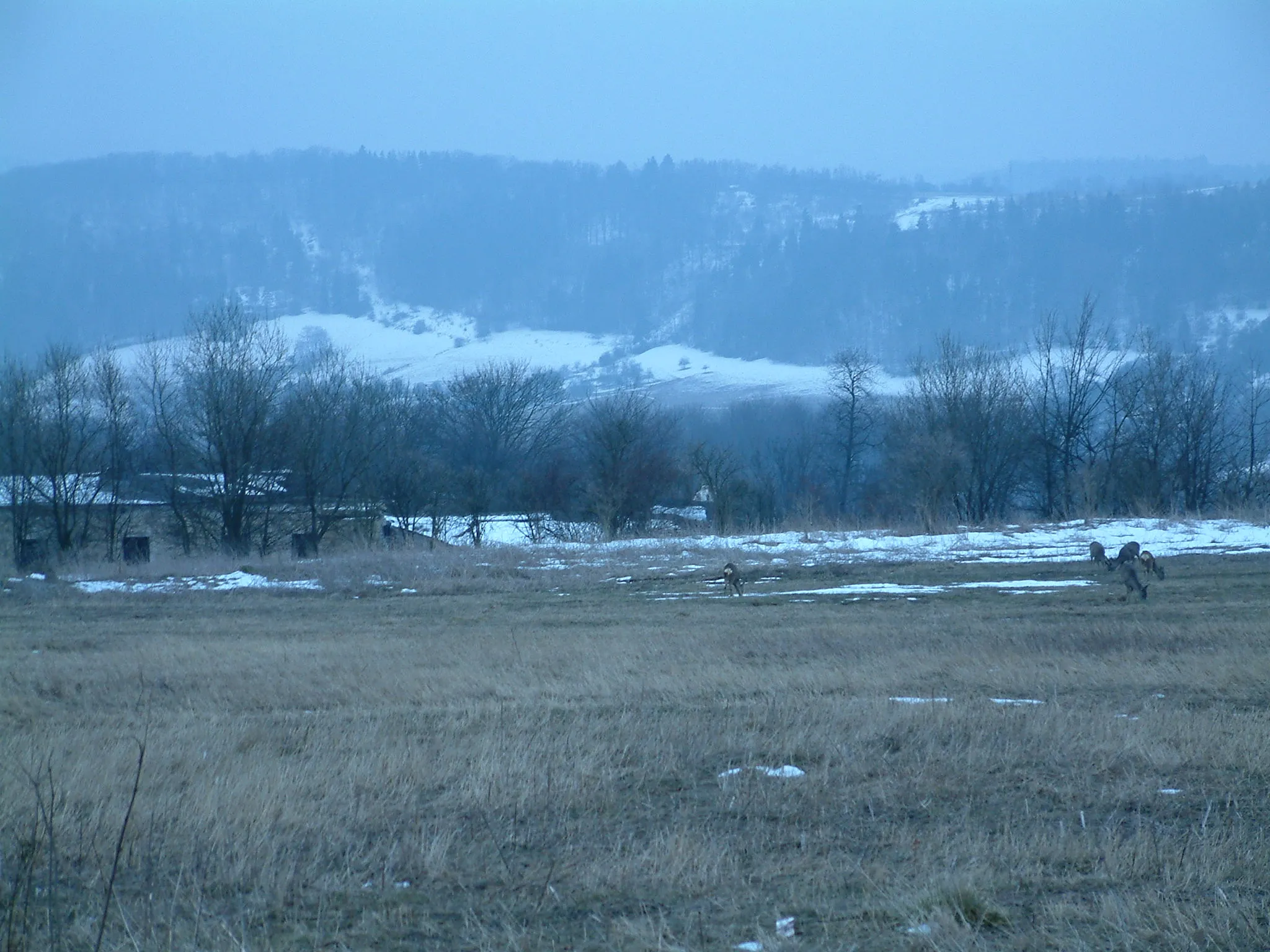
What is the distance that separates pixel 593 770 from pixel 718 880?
7.25ft

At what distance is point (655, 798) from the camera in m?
6.83

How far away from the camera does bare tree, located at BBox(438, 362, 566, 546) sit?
65062 mm

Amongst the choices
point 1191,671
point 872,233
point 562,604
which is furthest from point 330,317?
point 1191,671

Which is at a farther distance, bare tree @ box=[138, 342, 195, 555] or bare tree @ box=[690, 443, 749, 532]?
bare tree @ box=[690, 443, 749, 532]

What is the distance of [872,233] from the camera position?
17612 centimetres

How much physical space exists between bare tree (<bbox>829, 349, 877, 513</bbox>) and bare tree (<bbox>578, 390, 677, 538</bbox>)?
11242 mm

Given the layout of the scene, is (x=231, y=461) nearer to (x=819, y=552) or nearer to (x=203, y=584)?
(x=203, y=584)

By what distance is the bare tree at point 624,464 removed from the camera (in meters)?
50.2

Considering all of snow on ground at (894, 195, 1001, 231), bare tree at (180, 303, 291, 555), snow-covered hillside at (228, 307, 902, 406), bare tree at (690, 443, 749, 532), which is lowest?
bare tree at (690, 443, 749, 532)

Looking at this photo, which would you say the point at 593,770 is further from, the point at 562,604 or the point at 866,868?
the point at 562,604

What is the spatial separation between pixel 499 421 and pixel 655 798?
60763 mm

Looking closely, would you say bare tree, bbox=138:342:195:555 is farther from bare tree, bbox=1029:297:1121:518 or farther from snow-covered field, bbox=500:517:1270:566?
bare tree, bbox=1029:297:1121:518

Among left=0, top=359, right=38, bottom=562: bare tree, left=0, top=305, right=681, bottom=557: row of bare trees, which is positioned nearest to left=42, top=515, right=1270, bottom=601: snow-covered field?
left=0, top=305, right=681, bottom=557: row of bare trees

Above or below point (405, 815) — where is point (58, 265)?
above
